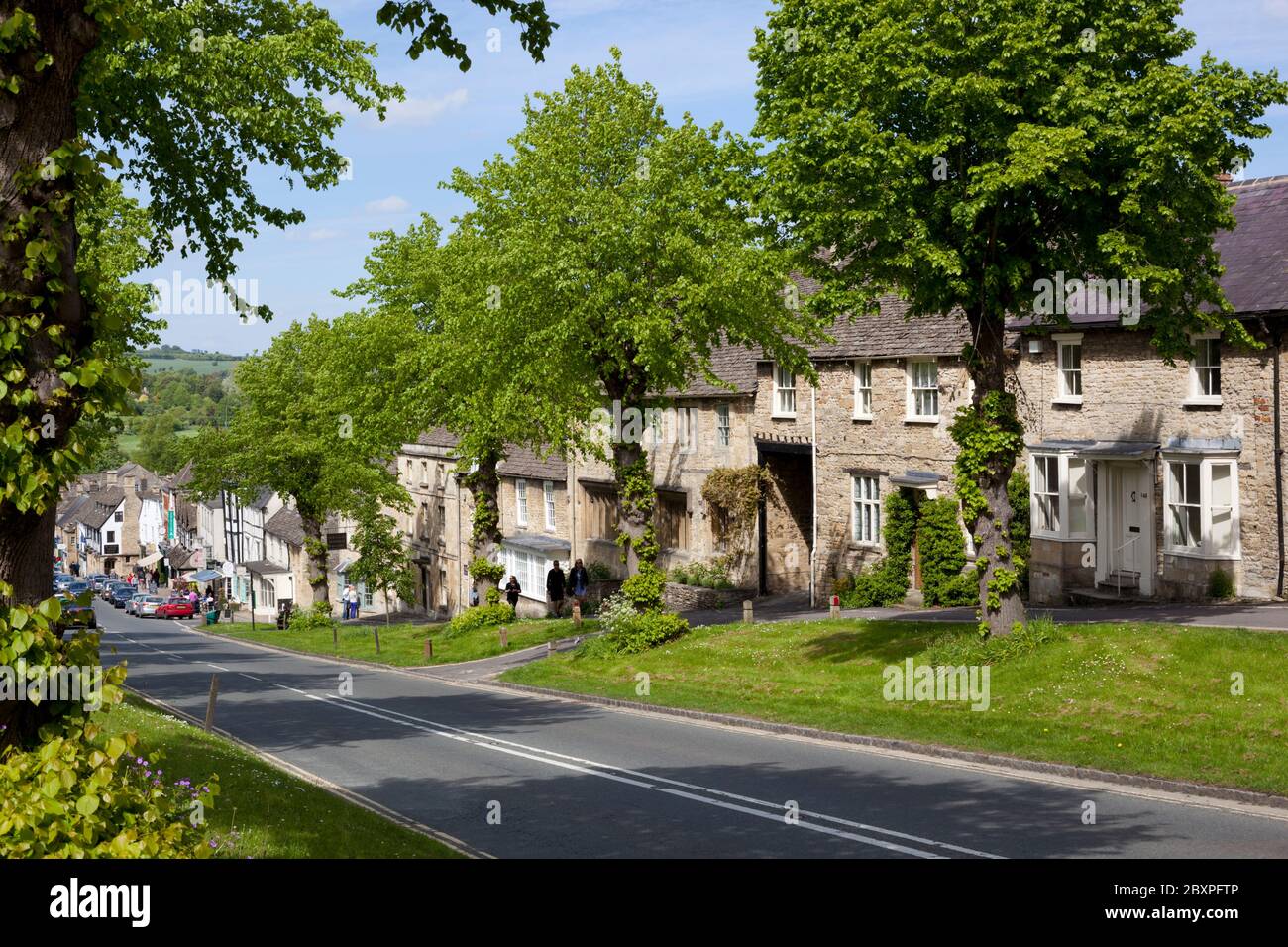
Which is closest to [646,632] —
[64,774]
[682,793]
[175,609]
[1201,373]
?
[682,793]

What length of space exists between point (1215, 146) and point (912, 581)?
17.6 meters

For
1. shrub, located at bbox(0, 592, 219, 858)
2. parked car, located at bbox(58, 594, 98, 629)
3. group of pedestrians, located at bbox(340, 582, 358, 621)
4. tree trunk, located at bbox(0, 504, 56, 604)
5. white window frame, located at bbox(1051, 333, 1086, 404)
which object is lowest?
group of pedestrians, located at bbox(340, 582, 358, 621)

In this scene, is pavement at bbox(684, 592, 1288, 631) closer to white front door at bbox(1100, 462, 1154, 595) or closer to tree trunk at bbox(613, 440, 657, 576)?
white front door at bbox(1100, 462, 1154, 595)

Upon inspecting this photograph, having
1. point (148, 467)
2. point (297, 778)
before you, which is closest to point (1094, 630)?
point (297, 778)

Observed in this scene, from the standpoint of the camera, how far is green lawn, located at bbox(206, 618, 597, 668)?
123 feet

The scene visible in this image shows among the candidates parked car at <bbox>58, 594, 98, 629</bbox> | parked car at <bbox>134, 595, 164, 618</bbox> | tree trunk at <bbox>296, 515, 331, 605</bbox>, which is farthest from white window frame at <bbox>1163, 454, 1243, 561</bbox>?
parked car at <bbox>134, 595, 164, 618</bbox>

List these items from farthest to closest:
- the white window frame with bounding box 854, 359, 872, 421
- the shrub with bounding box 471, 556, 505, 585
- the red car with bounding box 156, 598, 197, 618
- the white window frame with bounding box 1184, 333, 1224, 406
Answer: the red car with bounding box 156, 598, 197, 618 < the shrub with bounding box 471, 556, 505, 585 < the white window frame with bounding box 854, 359, 872, 421 < the white window frame with bounding box 1184, 333, 1224, 406

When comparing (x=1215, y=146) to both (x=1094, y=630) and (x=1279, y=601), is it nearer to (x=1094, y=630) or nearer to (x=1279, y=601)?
(x=1094, y=630)

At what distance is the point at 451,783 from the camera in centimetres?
1717

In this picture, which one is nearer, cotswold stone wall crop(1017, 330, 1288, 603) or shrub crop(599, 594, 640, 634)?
cotswold stone wall crop(1017, 330, 1288, 603)

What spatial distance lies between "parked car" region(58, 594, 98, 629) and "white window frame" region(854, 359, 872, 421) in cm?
2994

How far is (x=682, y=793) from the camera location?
1580cm

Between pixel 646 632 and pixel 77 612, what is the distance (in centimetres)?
2259
